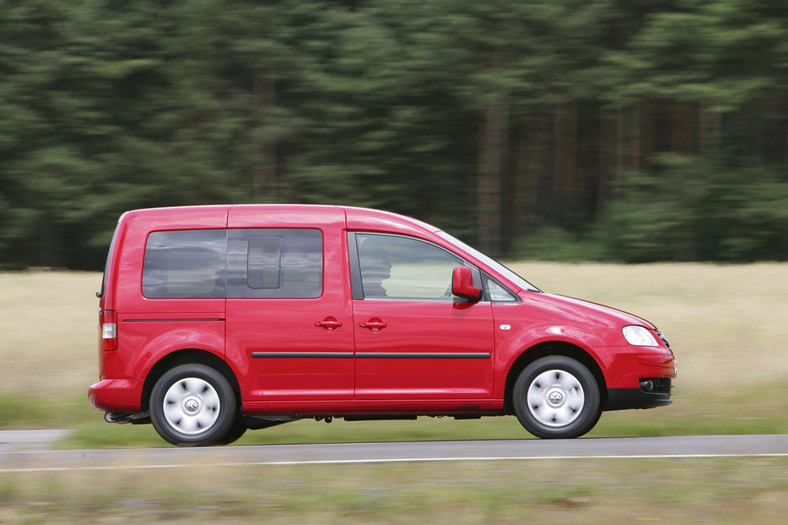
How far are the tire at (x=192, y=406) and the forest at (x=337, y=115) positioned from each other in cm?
2161

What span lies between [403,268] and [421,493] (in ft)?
9.80

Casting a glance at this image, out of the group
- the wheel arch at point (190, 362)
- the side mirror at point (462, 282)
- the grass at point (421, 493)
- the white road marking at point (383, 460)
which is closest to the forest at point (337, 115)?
the side mirror at point (462, 282)

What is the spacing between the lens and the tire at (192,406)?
9.16 meters

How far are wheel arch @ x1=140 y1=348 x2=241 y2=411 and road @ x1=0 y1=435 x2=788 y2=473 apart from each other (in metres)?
0.51

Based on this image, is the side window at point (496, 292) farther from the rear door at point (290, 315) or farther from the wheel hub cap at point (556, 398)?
the rear door at point (290, 315)

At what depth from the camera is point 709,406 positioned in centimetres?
1175

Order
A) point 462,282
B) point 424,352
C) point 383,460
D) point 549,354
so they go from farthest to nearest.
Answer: point 549,354
point 424,352
point 462,282
point 383,460

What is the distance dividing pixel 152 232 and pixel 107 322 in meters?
0.79

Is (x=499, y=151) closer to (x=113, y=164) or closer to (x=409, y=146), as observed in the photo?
(x=409, y=146)

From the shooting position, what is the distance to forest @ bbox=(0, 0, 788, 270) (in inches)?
1193

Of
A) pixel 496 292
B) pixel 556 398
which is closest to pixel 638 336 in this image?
pixel 556 398

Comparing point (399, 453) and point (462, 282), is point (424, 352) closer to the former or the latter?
point (462, 282)

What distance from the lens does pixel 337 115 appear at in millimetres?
31531

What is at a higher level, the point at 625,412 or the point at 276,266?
the point at 276,266
